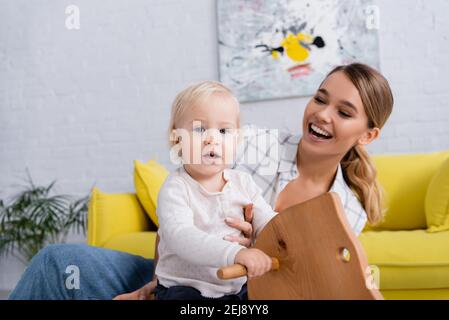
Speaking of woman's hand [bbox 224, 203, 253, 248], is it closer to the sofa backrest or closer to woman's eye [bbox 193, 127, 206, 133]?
woman's eye [bbox 193, 127, 206, 133]

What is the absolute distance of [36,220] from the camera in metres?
3.77

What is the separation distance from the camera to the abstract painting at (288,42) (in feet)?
11.1

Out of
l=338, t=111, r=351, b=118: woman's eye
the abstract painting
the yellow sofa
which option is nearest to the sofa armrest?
the yellow sofa

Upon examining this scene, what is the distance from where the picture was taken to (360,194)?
187 centimetres

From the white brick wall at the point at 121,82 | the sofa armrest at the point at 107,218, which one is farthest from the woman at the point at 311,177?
the white brick wall at the point at 121,82

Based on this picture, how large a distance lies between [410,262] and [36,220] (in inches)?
100

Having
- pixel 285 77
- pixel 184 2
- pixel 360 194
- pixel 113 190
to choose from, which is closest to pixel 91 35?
pixel 184 2

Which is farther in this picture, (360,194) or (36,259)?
(360,194)

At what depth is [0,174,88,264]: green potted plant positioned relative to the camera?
366 centimetres

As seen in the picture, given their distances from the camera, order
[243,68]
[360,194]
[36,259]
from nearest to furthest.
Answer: [36,259], [360,194], [243,68]

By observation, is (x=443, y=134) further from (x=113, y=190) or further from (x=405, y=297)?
(x=113, y=190)

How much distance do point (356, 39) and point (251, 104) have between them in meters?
0.74
